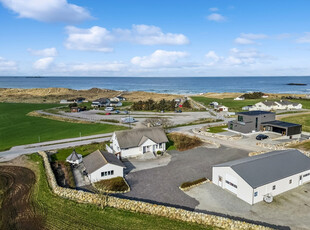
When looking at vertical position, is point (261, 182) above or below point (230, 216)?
above

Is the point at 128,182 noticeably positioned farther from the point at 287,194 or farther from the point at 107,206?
the point at 287,194

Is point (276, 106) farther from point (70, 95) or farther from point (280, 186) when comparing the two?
point (70, 95)

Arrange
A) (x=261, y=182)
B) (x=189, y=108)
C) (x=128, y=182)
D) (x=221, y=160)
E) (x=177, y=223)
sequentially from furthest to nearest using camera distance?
(x=189, y=108)
(x=221, y=160)
(x=128, y=182)
(x=261, y=182)
(x=177, y=223)

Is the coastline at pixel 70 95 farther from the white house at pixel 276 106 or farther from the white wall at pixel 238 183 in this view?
the white wall at pixel 238 183

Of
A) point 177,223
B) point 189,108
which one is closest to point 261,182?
point 177,223

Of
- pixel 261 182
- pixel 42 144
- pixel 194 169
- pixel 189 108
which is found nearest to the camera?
pixel 261 182

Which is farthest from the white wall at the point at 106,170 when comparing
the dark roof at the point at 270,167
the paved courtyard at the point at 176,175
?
the dark roof at the point at 270,167

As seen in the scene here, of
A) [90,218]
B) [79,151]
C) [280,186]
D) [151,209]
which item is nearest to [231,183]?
[280,186]
